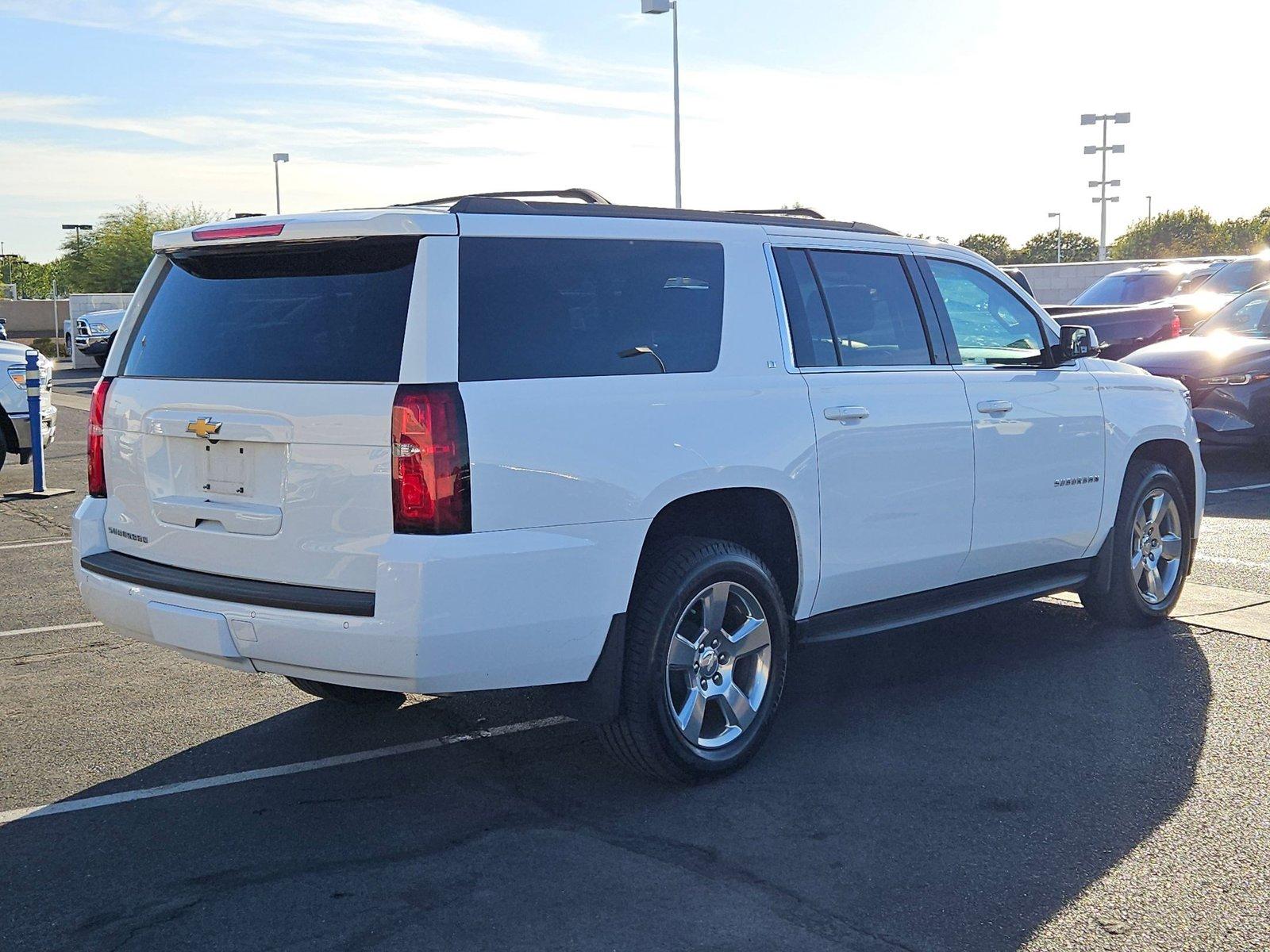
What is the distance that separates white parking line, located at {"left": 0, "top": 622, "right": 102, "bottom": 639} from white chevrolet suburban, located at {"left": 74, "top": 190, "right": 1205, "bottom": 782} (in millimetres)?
2281

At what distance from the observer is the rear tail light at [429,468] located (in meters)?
4.08

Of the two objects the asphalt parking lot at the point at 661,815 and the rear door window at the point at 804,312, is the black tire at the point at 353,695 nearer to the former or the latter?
the asphalt parking lot at the point at 661,815

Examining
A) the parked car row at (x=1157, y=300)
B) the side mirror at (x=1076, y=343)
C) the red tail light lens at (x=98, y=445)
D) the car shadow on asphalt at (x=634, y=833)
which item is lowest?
the car shadow on asphalt at (x=634, y=833)

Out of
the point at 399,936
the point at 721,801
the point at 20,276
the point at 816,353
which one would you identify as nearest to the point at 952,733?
the point at 721,801

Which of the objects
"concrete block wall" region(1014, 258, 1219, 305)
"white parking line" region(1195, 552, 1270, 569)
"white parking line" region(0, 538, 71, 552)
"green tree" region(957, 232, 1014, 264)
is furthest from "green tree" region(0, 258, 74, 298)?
"white parking line" region(1195, 552, 1270, 569)

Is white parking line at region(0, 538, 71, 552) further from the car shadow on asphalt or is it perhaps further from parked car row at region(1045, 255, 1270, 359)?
parked car row at region(1045, 255, 1270, 359)

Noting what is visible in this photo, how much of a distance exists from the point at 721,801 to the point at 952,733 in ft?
3.81

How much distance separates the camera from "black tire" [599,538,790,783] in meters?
4.59

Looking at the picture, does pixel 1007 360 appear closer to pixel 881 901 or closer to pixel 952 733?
pixel 952 733

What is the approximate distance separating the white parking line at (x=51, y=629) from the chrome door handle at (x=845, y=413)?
4.33 metres

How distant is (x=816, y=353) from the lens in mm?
5316

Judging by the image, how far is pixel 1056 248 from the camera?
81062 mm

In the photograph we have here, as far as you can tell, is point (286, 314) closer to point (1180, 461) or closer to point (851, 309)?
point (851, 309)

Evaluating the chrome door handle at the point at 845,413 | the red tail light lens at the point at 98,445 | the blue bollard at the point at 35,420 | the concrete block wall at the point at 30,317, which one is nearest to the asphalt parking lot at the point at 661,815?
the red tail light lens at the point at 98,445
